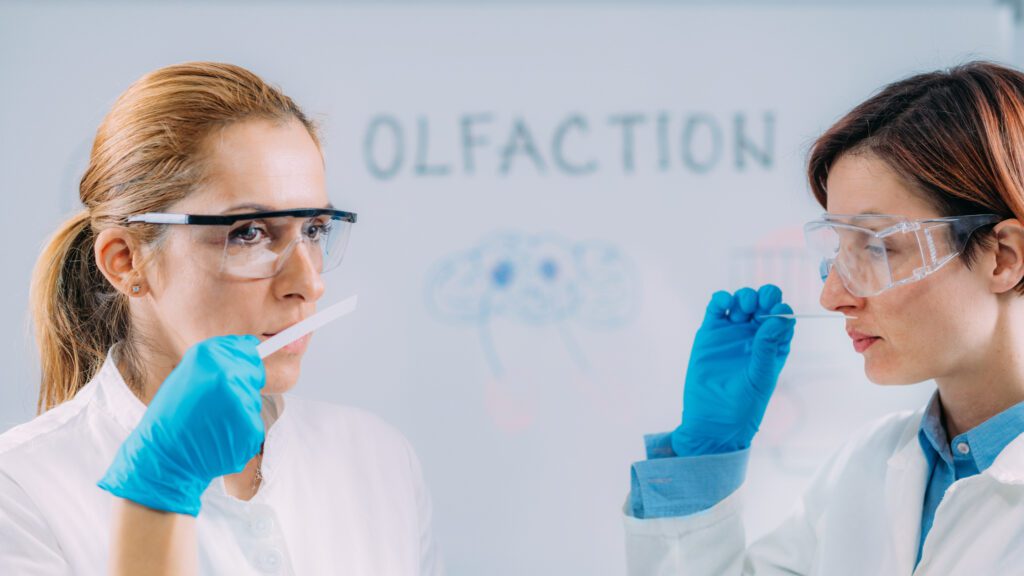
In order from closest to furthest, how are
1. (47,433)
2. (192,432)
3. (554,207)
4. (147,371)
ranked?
(192,432), (47,433), (147,371), (554,207)

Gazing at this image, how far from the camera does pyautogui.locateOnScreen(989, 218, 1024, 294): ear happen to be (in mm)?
1203

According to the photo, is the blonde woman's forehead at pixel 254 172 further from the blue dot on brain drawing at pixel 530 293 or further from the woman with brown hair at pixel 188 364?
the blue dot on brain drawing at pixel 530 293

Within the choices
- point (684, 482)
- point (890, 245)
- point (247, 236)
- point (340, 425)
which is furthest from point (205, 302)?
point (890, 245)

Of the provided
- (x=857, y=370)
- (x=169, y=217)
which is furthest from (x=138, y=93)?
(x=857, y=370)

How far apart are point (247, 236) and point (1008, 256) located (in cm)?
102

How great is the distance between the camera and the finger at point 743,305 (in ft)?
4.95

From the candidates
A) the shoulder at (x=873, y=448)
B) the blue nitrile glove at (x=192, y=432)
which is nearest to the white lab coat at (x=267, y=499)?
the blue nitrile glove at (x=192, y=432)

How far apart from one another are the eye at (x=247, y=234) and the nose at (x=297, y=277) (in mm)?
46

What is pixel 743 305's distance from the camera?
1.51 metres

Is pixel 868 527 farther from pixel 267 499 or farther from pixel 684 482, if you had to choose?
pixel 267 499

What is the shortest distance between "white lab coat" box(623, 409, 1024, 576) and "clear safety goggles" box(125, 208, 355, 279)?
727mm

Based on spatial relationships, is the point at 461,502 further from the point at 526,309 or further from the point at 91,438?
the point at 91,438

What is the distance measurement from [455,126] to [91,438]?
1.09m

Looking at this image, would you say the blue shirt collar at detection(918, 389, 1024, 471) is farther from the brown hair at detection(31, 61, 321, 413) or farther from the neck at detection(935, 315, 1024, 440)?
the brown hair at detection(31, 61, 321, 413)
